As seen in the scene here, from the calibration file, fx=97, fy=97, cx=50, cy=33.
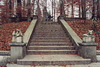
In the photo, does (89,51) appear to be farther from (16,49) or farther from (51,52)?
(16,49)

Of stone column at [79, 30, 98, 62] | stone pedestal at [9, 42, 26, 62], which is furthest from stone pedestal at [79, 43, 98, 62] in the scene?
stone pedestal at [9, 42, 26, 62]

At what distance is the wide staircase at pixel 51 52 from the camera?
16.4 feet

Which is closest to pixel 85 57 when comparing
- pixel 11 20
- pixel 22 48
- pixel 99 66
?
pixel 99 66

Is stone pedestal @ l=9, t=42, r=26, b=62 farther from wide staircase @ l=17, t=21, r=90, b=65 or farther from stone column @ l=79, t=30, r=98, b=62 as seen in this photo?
stone column @ l=79, t=30, r=98, b=62

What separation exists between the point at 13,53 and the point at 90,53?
4.15 metres

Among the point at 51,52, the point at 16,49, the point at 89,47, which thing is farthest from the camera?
the point at 51,52

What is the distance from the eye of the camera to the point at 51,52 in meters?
6.12

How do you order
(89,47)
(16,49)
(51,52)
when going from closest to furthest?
1. (16,49)
2. (89,47)
3. (51,52)

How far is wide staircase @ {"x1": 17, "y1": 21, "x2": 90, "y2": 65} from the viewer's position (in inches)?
197

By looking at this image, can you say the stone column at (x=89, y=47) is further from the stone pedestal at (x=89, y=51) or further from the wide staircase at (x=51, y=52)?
the wide staircase at (x=51, y=52)

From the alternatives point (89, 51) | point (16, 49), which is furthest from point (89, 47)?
point (16, 49)

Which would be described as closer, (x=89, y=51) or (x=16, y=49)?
(x=16, y=49)

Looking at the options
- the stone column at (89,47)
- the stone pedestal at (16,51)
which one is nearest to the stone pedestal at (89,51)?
the stone column at (89,47)

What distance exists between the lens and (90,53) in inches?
209
